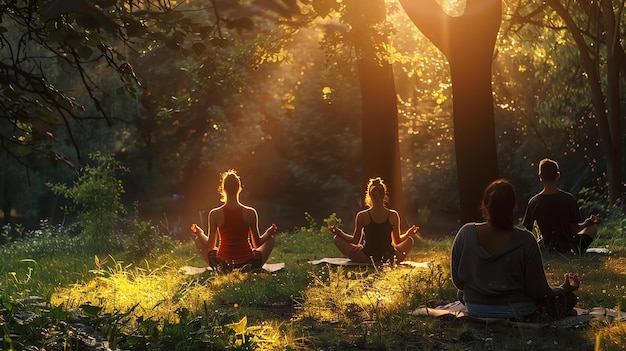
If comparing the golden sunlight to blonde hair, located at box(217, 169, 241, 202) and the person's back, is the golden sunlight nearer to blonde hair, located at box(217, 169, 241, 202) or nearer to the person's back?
the person's back

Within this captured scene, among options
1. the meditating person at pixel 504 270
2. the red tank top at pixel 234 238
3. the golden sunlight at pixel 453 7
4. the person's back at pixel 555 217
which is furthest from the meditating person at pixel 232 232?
the golden sunlight at pixel 453 7

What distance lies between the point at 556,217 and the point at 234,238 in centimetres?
467

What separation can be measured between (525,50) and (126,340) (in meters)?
26.2

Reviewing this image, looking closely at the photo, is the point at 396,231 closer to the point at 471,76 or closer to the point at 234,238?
the point at 234,238

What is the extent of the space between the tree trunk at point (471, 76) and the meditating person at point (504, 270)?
4.54 meters

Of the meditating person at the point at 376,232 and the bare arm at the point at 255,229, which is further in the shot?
the meditating person at the point at 376,232

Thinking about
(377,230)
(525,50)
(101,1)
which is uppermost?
(525,50)

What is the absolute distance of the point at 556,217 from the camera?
1289 centimetres

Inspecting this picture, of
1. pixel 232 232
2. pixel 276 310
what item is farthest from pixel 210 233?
pixel 276 310

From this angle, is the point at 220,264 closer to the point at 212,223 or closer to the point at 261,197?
the point at 212,223

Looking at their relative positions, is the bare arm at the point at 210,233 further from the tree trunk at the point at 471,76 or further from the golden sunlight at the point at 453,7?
the golden sunlight at the point at 453,7

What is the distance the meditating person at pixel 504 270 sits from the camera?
7.79 metres

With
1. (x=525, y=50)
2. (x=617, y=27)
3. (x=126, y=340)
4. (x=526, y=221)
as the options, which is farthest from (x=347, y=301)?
(x=525, y=50)

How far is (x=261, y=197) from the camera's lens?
167 ft
